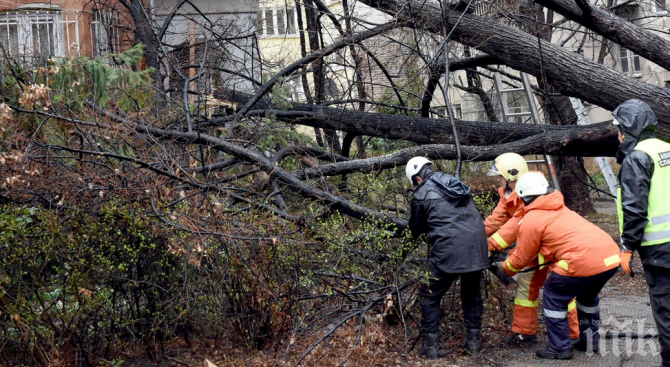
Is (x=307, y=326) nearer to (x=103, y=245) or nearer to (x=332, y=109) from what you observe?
(x=103, y=245)

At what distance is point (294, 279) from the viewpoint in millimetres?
4543

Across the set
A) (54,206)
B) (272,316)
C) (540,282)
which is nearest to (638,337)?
(540,282)

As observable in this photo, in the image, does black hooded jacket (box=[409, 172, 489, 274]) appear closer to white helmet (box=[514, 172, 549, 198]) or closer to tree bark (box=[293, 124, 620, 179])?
white helmet (box=[514, 172, 549, 198])

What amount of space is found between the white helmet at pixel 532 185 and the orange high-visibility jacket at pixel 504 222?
0.74 ft

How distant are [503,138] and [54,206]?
4899 mm

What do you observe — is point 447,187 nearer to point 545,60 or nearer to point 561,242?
point 561,242

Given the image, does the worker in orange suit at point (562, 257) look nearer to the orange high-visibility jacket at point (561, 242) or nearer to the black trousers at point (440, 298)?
the orange high-visibility jacket at point (561, 242)

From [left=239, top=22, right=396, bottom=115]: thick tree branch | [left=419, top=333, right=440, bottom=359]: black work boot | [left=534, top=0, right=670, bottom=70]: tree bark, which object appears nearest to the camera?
[left=419, top=333, right=440, bottom=359]: black work boot

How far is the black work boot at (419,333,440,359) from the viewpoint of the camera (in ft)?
15.2

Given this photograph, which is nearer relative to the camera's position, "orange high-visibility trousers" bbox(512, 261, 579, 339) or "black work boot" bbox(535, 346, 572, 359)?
"black work boot" bbox(535, 346, 572, 359)

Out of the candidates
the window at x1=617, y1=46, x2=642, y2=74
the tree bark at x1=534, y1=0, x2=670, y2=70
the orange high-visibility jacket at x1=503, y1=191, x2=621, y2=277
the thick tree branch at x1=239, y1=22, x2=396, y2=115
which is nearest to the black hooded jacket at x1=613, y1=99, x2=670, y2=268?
the orange high-visibility jacket at x1=503, y1=191, x2=621, y2=277

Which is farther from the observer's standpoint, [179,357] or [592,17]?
[592,17]

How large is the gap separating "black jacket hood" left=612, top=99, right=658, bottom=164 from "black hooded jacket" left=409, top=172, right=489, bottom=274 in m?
1.14

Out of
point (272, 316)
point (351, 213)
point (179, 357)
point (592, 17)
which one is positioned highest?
point (592, 17)
